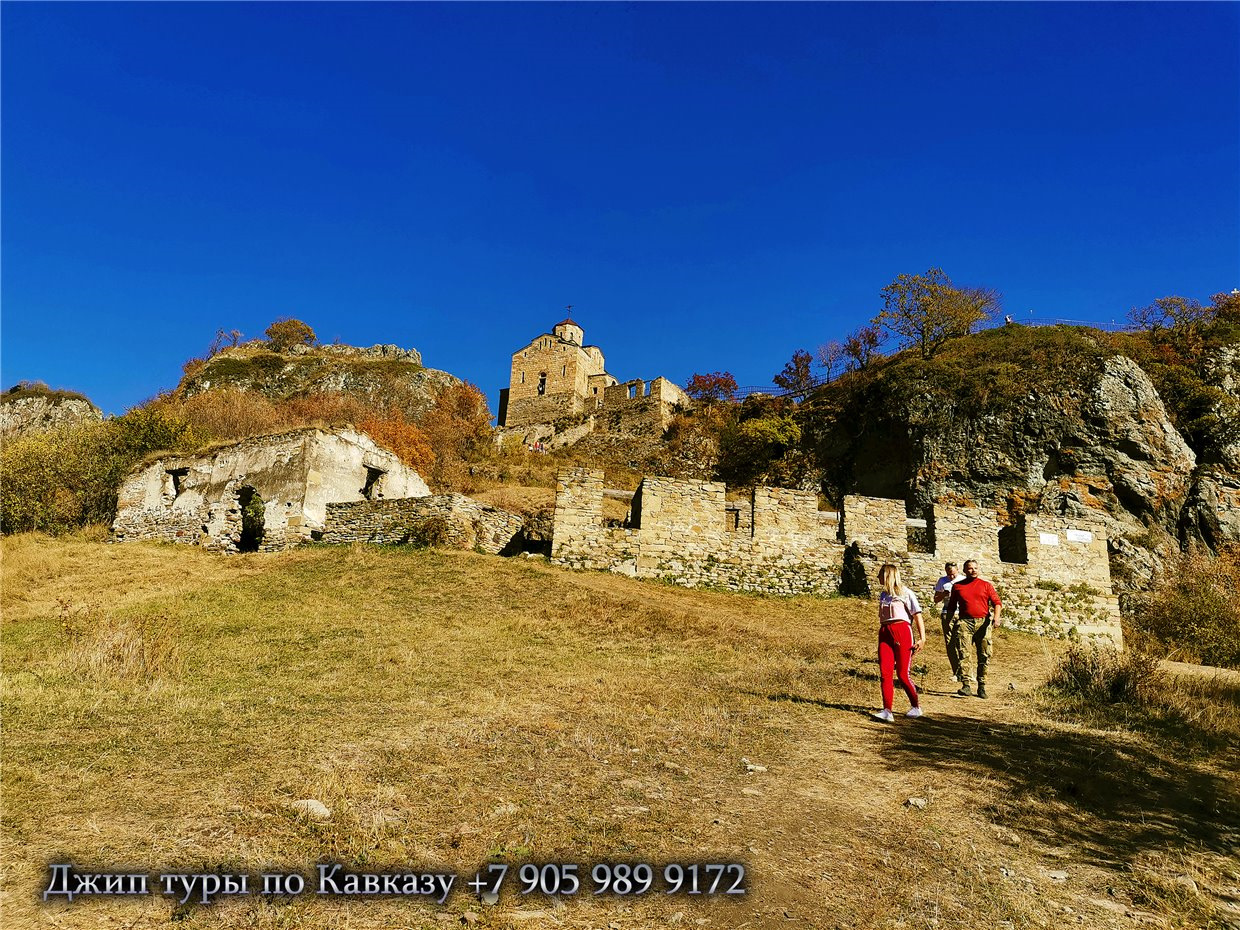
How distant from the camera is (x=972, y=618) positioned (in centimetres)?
924

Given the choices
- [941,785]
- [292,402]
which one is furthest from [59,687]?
[292,402]

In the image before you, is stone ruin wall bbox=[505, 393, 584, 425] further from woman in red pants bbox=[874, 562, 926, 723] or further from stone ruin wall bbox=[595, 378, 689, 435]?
woman in red pants bbox=[874, 562, 926, 723]

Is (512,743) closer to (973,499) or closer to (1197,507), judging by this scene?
(973,499)

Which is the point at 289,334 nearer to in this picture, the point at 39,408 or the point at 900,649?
the point at 39,408

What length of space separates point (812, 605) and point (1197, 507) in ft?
47.0

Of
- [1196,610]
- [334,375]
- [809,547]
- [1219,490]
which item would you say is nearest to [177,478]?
[809,547]

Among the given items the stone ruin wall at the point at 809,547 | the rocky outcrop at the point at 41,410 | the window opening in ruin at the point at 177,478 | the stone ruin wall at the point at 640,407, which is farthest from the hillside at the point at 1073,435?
the rocky outcrop at the point at 41,410

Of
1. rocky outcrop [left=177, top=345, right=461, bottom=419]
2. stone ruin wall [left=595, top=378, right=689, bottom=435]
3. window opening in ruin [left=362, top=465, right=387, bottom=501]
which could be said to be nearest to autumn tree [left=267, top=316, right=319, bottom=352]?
rocky outcrop [left=177, top=345, right=461, bottom=419]

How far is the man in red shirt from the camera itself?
352 inches

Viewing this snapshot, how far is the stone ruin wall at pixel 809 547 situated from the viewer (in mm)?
17562

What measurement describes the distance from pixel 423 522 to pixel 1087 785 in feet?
53.3

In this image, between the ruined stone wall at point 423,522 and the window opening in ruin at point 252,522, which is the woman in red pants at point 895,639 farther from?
the window opening in ruin at point 252,522

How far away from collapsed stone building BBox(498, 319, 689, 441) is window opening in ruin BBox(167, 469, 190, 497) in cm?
2699

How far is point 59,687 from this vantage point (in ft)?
24.0
